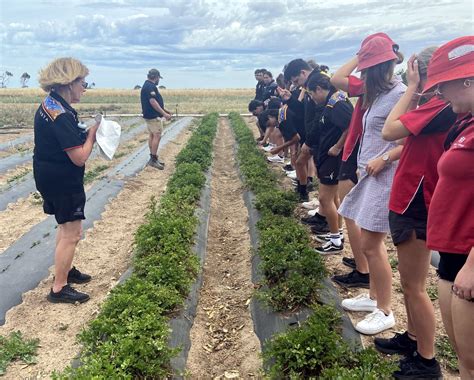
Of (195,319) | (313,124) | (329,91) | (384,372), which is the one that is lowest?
(195,319)

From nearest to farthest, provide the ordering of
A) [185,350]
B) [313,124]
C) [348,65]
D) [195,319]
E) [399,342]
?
[399,342] < [185,350] < [348,65] < [195,319] < [313,124]

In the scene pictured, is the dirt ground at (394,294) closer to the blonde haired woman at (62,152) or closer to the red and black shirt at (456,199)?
the red and black shirt at (456,199)

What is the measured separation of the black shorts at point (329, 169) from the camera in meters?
5.34

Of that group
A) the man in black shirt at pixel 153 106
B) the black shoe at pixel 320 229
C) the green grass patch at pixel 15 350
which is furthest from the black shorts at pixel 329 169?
the man in black shirt at pixel 153 106

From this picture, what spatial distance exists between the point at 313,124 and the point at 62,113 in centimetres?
332

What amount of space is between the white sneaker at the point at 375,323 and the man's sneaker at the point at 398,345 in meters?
0.18

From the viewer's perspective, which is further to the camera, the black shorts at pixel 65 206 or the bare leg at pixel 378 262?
the black shorts at pixel 65 206

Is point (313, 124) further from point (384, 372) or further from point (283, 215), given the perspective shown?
point (384, 372)

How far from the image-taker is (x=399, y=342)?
3373mm

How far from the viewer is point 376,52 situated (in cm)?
338

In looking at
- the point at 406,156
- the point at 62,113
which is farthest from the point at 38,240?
the point at 406,156

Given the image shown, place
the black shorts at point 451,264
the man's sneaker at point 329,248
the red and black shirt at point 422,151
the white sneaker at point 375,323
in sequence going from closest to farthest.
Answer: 1. the black shorts at point 451,264
2. the red and black shirt at point 422,151
3. the white sneaker at point 375,323
4. the man's sneaker at point 329,248

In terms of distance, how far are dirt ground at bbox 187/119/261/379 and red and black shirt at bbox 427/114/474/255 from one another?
2.01m

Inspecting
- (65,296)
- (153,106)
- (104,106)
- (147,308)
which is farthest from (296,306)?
(104,106)
